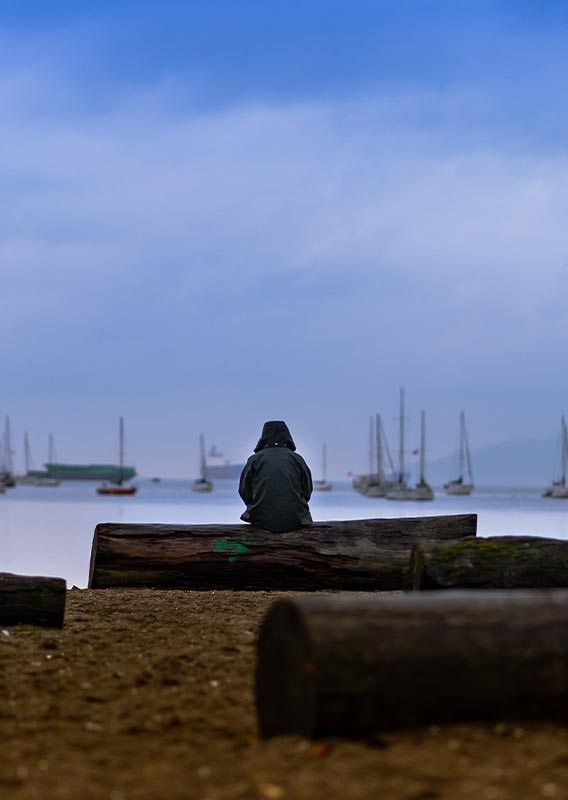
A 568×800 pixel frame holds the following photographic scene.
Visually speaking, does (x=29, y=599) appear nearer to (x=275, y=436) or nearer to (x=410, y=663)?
(x=275, y=436)

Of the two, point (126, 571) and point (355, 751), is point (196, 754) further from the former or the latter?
point (126, 571)

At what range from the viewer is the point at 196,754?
4605 millimetres

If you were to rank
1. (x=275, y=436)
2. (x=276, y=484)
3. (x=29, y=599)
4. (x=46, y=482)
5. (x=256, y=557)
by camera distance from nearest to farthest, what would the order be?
(x=29, y=599)
(x=256, y=557)
(x=276, y=484)
(x=275, y=436)
(x=46, y=482)

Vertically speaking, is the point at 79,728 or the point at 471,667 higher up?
the point at 471,667

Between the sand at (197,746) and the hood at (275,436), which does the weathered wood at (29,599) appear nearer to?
the sand at (197,746)

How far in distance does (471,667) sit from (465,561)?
3713 millimetres

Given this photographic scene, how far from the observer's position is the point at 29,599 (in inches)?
339

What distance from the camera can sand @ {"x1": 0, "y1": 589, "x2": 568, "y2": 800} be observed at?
3.98 meters

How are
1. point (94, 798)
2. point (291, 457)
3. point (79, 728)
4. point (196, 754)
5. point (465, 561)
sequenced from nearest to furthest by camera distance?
point (94, 798), point (196, 754), point (79, 728), point (465, 561), point (291, 457)

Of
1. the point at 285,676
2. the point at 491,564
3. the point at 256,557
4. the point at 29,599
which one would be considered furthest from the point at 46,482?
the point at 285,676

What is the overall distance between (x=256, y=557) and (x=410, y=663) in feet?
24.1

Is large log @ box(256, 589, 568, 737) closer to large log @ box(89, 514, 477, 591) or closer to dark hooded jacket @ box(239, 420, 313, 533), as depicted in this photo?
large log @ box(89, 514, 477, 591)

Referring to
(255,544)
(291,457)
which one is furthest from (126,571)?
(291,457)

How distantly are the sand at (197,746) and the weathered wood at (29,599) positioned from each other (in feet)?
3.39
